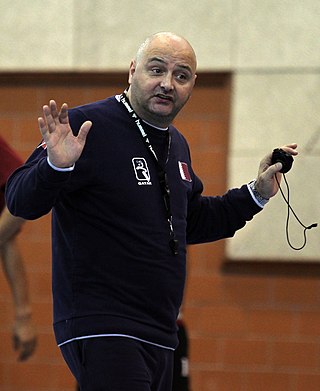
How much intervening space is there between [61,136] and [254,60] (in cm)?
263

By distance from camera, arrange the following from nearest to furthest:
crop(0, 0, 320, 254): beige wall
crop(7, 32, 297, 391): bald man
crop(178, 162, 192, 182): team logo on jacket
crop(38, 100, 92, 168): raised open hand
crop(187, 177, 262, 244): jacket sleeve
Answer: crop(38, 100, 92, 168): raised open hand
crop(7, 32, 297, 391): bald man
crop(178, 162, 192, 182): team logo on jacket
crop(187, 177, 262, 244): jacket sleeve
crop(0, 0, 320, 254): beige wall

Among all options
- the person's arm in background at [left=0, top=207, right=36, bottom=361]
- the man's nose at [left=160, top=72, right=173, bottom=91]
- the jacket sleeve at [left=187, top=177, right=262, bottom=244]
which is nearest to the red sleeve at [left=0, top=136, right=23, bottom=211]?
the person's arm in background at [left=0, top=207, right=36, bottom=361]

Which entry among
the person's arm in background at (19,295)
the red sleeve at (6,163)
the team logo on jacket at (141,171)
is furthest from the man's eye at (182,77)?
the person's arm in background at (19,295)

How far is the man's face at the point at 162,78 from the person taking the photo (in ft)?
10.5

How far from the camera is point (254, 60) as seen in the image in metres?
5.34

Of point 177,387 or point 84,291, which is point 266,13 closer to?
point 177,387

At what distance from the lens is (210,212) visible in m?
3.65

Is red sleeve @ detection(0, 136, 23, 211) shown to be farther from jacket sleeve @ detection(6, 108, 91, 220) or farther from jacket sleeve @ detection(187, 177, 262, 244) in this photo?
jacket sleeve @ detection(6, 108, 91, 220)

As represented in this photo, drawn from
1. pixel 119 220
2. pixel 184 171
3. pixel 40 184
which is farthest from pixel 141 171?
pixel 40 184

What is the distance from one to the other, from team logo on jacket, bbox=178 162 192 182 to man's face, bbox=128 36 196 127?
0.23 metres

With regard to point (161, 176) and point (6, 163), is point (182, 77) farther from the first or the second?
point (6, 163)

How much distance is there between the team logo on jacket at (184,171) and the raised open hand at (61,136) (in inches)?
22.3

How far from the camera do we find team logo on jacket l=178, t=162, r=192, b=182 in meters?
3.41

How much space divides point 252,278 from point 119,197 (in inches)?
93.5
